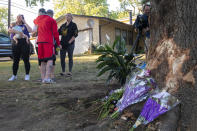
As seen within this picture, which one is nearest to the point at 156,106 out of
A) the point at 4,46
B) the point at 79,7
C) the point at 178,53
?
the point at 178,53

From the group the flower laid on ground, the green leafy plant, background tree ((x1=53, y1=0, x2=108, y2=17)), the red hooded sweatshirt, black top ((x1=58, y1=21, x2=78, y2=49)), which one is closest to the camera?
the flower laid on ground

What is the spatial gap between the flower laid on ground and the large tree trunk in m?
0.10

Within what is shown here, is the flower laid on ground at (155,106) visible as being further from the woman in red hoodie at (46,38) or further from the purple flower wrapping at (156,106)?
the woman in red hoodie at (46,38)

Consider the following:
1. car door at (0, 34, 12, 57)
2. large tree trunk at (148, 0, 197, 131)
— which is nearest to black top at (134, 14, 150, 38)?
large tree trunk at (148, 0, 197, 131)

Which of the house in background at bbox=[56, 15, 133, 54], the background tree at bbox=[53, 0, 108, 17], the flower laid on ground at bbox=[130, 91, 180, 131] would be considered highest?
the background tree at bbox=[53, 0, 108, 17]

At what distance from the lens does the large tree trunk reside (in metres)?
2.02

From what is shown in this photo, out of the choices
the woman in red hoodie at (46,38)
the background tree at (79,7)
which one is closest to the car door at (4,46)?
the woman in red hoodie at (46,38)

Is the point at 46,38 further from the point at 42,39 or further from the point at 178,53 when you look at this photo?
the point at 178,53

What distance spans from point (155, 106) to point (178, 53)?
635 millimetres

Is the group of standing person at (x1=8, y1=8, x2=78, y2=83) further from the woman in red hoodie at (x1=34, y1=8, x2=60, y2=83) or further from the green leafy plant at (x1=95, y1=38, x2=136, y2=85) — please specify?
the green leafy plant at (x1=95, y1=38, x2=136, y2=85)

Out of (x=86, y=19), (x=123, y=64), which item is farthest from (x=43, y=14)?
(x=86, y=19)

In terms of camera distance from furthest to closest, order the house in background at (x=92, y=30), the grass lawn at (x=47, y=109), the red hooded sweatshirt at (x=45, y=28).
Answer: the house in background at (x=92, y=30), the red hooded sweatshirt at (x=45, y=28), the grass lawn at (x=47, y=109)

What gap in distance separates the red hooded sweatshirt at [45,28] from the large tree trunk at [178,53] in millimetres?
2851

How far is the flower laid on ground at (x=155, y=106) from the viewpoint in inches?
77.9
